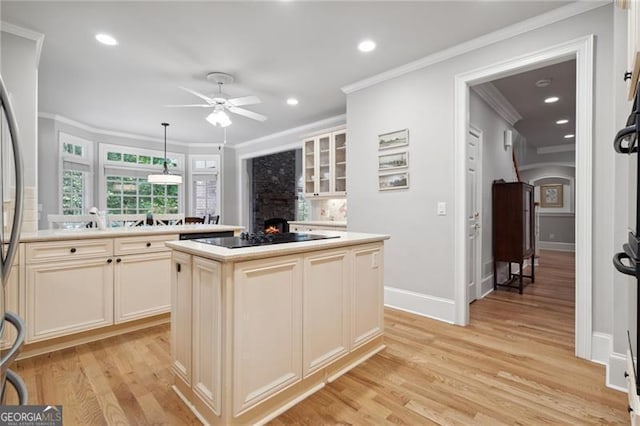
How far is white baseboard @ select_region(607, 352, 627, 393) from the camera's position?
1.95m

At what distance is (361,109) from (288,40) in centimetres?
134

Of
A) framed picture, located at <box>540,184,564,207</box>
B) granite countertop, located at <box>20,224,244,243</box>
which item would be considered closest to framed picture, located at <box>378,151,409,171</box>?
granite countertop, located at <box>20,224,244,243</box>

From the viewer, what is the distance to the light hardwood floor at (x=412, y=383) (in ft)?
5.60

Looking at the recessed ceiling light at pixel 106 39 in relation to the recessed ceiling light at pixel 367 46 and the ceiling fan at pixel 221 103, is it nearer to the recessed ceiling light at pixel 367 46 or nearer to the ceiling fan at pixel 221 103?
the ceiling fan at pixel 221 103

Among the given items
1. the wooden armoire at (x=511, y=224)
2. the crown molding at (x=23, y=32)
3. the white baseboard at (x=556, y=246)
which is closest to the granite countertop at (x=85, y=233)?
the crown molding at (x=23, y=32)

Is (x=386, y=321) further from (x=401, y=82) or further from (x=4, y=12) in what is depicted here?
(x=4, y=12)

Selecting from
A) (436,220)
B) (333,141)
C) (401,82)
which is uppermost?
(401,82)

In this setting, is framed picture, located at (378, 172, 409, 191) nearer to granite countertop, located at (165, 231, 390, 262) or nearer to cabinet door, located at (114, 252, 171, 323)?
granite countertop, located at (165, 231, 390, 262)

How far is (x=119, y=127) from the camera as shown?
616cm

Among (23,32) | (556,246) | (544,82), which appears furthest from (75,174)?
(556,246)

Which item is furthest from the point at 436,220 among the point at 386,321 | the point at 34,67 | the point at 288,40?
the point at 34,67

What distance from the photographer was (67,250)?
2.50 metres

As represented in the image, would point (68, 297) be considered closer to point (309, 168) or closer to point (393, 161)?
point (393, 161)

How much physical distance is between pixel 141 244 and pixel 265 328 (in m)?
1.85
